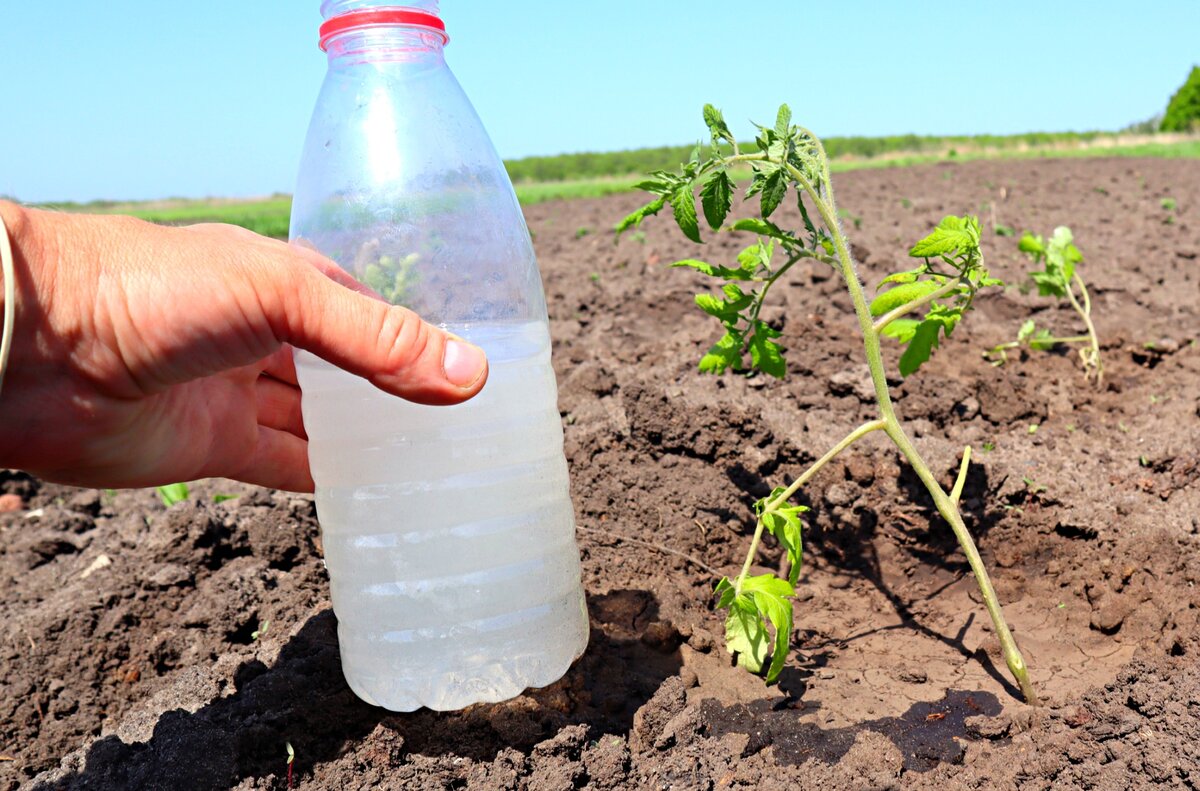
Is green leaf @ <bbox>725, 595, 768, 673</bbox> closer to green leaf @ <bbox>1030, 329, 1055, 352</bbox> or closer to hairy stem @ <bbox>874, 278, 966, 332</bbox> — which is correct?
hairy stem @ <bbox>874, 278, 966, 332</bbox>

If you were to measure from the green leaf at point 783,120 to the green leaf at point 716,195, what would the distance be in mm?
145

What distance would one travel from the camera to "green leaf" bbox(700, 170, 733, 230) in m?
1.99

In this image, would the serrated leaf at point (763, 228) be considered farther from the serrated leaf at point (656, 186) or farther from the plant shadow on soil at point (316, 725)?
the plant shadow on soil at point (316, 725)

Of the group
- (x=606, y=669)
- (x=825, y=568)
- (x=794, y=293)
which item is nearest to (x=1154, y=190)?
(x=794, y=293)

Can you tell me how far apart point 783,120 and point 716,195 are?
219mm

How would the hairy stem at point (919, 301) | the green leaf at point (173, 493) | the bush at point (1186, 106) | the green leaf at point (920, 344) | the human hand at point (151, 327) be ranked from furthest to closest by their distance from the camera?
the bush at point (1186, 106) → the green leaf at point (173, 493) → the green leaf at point (920, 344) → the hairy stem at point (919, 301) → the human hand at point (151, 327)

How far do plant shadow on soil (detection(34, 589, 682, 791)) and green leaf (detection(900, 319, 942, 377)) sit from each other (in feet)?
3.47

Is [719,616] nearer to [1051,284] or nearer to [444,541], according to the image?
[444,541]

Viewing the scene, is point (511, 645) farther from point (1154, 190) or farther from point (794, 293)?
point (1154, 190)

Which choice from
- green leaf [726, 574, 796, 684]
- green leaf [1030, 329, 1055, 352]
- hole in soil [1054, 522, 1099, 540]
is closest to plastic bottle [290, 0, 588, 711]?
green leaf [726, 574, 796, 684]

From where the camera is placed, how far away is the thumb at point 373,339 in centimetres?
174

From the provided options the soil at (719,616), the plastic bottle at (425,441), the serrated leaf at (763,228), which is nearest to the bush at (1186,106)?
the soil at (719,616)

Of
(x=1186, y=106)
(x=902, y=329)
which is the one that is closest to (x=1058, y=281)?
(x=902, y=329)

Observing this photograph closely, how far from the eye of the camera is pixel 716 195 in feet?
6.54
